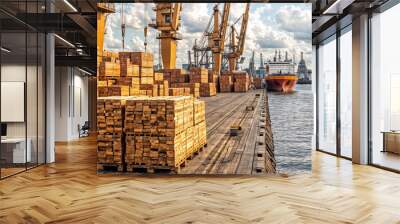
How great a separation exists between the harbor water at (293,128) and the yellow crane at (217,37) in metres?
1.17

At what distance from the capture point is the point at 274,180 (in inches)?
290

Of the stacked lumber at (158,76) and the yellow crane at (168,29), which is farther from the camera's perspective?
the stacked lumber at (158,76)

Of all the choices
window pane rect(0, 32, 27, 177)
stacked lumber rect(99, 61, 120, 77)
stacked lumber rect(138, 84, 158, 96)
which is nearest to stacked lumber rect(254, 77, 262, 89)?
stacked lumber rect(138, 84, 158, 96)

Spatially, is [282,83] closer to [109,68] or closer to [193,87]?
[193,87]

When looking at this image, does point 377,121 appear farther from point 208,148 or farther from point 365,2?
point 208,148

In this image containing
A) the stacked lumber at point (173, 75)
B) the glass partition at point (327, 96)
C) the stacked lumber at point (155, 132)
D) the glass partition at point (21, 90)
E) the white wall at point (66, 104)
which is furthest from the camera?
the white wall at point (66, 104)

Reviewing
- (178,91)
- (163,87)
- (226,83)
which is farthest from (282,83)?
(163,87)

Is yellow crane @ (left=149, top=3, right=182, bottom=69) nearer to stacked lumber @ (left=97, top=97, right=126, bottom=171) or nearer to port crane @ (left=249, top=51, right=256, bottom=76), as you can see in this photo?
stacked lumber @ (left=97, top=97, right=126, bottom=171)

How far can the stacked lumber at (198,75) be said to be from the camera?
25.5ft

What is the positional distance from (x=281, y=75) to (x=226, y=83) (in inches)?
39.0

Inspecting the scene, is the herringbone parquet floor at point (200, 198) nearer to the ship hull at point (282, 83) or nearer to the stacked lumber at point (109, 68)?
the ship hull at point (282, 83)

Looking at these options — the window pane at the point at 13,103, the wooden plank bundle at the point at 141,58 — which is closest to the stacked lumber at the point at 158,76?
the wooden plank bundle at the point at 141,58

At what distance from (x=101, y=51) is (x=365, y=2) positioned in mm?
4872

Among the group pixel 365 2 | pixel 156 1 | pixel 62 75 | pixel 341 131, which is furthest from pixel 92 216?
pixel 62 75
